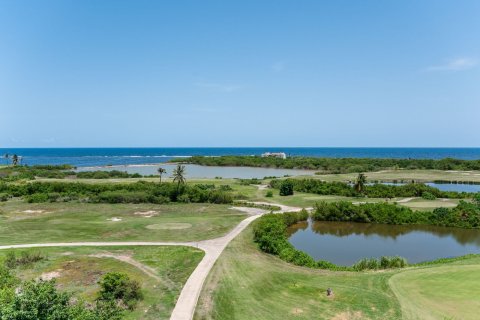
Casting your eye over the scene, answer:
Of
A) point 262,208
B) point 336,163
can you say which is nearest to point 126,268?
point 262,208

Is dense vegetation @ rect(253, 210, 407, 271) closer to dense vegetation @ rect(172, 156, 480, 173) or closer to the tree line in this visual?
the tree line

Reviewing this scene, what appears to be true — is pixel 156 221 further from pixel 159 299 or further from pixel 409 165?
pixel 409 165

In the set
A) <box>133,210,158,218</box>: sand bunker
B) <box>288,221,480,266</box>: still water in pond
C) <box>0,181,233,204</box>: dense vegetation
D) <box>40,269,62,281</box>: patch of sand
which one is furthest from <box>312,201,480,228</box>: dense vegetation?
<box>40,269,62,281</box>: patch of sand

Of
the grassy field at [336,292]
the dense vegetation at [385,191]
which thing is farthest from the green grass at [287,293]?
the dense vegetation at [385,191]

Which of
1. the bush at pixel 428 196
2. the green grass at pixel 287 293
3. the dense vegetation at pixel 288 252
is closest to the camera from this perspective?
the green grass at pixel 287 293

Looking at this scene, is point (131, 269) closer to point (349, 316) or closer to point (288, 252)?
point (288, 252)

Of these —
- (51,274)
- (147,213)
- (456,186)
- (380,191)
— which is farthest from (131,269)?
(456,186)

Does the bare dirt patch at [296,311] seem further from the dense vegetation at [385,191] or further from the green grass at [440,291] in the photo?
the dense vegetation at [385,191]
